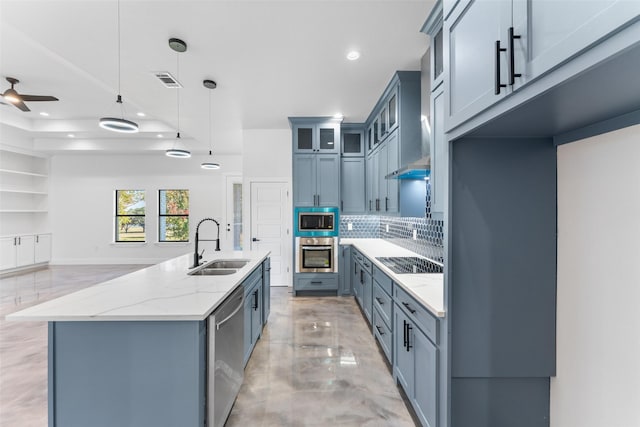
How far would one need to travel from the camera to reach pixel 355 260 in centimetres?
443

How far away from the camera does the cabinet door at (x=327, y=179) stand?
4.84m

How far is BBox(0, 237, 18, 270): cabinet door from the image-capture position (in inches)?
245

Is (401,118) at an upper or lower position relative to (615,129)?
upper

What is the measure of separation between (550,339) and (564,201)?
0.72 meters

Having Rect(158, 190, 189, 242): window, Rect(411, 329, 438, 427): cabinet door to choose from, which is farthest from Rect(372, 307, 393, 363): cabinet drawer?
Rect(158, 190, 189, 242): window

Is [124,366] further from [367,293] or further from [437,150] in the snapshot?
[367,293]

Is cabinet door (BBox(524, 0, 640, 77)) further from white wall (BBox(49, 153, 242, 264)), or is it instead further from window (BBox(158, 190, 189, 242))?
window (BBox(158, 190, 189, 242))

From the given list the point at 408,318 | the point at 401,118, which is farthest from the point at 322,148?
the point at 408,318

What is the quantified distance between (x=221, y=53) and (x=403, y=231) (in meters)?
3.14

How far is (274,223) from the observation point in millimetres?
5410

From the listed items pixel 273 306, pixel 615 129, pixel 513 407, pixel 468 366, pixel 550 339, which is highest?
pixel 615 129

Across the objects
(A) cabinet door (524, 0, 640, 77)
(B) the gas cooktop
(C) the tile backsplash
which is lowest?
(B) the gas cooktop

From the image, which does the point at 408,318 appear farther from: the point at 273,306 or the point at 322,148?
the point at 322,148

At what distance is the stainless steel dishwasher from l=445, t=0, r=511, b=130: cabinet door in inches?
67.3
